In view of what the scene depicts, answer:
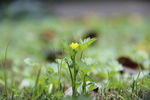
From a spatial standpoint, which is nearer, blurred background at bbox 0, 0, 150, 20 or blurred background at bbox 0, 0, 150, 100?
blurred background at bbox 0, 0, 150, 100

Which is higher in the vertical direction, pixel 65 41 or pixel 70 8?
pixel 70 8

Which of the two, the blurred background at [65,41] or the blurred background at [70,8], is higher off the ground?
the blurred background at [70,8]

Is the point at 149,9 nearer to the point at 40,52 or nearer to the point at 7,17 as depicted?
the point at 7,17

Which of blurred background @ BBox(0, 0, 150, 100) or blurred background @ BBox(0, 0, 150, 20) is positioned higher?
blurred background @ BBox(0, 0, 150, 20)

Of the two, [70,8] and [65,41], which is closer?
[65,41]

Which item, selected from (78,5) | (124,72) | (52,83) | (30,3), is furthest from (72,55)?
(78,5)

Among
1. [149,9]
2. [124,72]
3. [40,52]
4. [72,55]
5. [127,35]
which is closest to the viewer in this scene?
[72,55]

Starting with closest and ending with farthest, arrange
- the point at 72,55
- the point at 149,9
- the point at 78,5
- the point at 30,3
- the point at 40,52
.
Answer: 1. the point at 72,55
2. the point at 40,52
3. the point at 30,3
4. the point at 149,9
5. the point at 78,5

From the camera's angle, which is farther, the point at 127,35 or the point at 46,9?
the point at 46,9

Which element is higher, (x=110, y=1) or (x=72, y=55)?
(x=110, y=1)

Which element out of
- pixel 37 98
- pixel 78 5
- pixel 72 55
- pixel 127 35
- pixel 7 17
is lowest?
pixel 37 98

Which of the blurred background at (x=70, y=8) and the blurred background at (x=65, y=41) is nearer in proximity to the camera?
the blurred background at (x=65, y=41)
